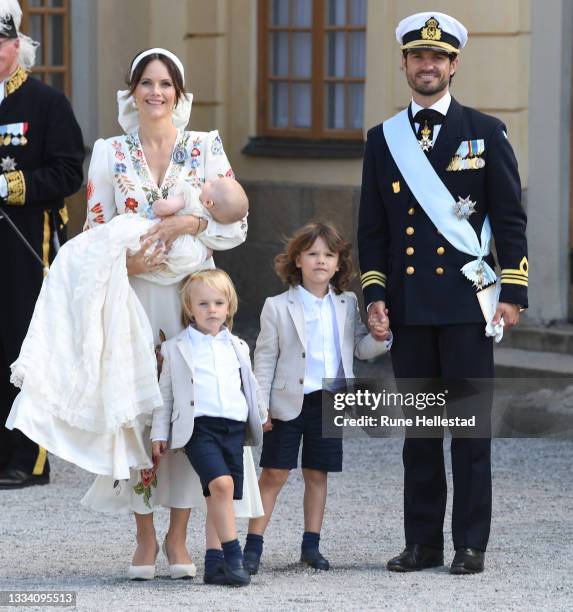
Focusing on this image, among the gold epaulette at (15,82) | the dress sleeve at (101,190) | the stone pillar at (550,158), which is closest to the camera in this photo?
the dress sleeve at (101,190)

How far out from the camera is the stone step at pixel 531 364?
10.1m

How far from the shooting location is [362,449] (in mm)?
9352

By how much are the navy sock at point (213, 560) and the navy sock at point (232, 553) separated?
105 mm

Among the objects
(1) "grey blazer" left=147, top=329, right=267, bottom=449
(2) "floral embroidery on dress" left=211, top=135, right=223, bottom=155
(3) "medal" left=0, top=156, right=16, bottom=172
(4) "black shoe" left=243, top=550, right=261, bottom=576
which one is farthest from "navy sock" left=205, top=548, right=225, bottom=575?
(3) "medal" left=0, top=156, right=16, bottom=172

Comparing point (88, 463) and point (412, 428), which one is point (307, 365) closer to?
point (412, 428)

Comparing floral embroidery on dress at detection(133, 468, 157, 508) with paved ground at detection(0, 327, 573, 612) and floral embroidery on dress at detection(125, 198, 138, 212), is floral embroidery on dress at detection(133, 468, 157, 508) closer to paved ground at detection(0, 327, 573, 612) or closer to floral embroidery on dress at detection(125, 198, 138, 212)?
paved ground at detection(0, 327, 573, 612)

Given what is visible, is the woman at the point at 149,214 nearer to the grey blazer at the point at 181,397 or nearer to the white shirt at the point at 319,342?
the grey blazer at the point at 181,397

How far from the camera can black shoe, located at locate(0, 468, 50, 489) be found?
812cm

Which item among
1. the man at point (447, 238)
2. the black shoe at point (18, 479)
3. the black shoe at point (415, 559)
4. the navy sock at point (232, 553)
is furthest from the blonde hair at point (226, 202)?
the black shoe at point (18, 479)

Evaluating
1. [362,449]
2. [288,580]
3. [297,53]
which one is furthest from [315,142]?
[288,580]

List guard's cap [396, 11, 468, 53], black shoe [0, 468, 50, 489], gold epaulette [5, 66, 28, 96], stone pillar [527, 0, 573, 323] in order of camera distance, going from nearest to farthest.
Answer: guard's cap [396, 11, 468, 53]
gold epaulette [5, 66, 28, 96]
black shoe [0, 468, 50, 489]
stone pillar [527, 0, 573, 323]

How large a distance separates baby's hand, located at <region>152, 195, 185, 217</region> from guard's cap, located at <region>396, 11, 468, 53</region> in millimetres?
921

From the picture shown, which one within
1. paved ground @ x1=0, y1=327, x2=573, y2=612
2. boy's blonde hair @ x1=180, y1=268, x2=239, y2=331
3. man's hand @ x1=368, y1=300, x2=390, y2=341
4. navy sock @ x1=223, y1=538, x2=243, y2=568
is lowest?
paved ground @ x1=0, y1=327, x2=573, y2=612

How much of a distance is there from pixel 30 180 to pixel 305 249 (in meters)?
1.84
